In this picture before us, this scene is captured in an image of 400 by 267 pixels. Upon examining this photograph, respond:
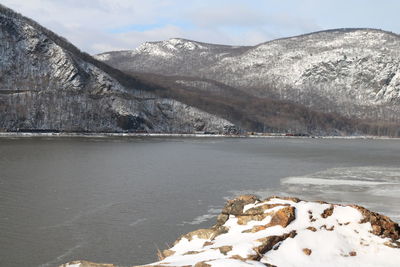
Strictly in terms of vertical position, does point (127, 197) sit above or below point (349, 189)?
below

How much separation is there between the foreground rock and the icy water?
7.61m

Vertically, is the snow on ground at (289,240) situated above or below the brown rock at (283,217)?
below

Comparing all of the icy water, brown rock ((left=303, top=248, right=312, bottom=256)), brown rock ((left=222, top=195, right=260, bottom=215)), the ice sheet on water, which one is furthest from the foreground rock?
the ice sheet on water

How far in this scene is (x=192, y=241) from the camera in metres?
14.9

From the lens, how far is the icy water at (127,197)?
23.3 m

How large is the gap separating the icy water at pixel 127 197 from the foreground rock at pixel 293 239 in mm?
7605

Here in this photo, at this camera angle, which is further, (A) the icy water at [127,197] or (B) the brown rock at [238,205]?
(A) the icy water at [127,197]

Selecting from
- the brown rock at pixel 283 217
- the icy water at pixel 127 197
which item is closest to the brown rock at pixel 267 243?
the brown rock at pixel 283 217

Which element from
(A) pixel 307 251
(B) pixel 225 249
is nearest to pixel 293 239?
(A) pixel 307 251

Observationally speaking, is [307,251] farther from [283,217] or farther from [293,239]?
[283,217]

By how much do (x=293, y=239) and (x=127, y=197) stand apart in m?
26.6

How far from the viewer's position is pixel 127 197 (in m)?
37.9

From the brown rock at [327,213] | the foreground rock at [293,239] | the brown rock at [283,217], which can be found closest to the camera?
the foreground rock at [293,239]

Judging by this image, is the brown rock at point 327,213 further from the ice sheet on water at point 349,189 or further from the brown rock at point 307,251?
the ice sheet on water at point 349,189
